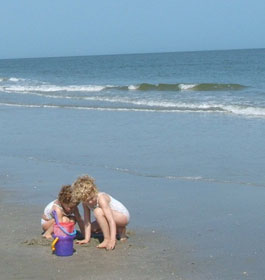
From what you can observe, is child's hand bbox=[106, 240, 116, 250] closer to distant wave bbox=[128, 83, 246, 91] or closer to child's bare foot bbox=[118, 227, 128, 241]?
child's bare foot bbox=[118, 227, 128, 241]

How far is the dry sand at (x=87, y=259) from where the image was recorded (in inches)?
218

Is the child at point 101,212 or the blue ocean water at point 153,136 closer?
the child at point 101,212

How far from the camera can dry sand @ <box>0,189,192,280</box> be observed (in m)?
5.53

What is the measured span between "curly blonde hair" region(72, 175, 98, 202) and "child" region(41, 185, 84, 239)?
12cm

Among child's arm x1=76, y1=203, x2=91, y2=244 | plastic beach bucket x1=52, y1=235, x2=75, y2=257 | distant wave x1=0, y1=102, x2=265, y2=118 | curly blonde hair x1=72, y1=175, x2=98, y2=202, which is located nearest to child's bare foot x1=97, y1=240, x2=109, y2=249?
child's arm x1=76, y1=203, x2=91, y2=244

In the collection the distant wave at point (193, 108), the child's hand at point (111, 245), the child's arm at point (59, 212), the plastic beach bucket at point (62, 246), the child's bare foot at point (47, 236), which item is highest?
the child's arm at point (59, 212)

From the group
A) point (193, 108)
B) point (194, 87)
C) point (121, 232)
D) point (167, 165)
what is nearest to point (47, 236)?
point (121, 232)

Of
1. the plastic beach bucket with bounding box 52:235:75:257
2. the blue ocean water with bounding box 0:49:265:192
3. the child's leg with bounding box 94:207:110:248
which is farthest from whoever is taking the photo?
the blue ocean water with bounding box 0:49:265:192

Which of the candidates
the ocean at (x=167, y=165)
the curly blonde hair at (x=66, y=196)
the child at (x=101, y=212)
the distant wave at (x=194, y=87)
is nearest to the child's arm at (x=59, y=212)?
the curly blonde hair at (x=66, y=196)

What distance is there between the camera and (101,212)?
6.60 m

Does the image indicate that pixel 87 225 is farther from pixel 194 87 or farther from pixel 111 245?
pixel 194 87

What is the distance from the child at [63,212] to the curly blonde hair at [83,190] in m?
0.12

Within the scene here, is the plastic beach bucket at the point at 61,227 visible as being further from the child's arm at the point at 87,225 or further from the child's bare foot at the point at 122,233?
the child's bare foot at the point at 122,233

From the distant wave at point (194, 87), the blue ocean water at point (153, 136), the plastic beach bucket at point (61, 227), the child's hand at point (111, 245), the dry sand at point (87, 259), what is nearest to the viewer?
the dry sand at point (87, 259)
